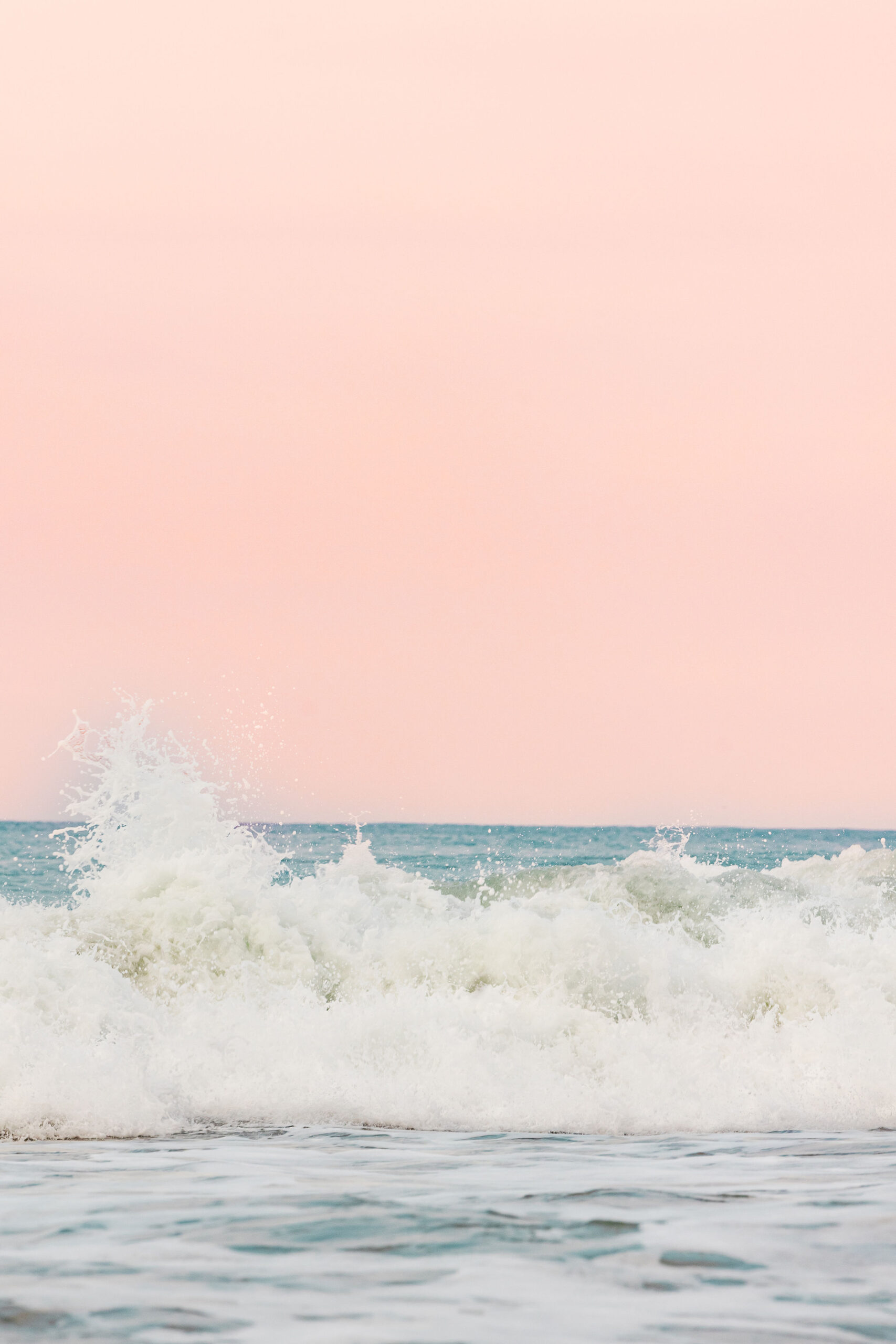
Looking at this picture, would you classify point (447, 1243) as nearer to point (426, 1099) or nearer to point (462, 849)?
point (426, 1099)

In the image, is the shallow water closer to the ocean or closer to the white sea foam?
the ocean

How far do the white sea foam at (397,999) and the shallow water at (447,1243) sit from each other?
1.11 meters

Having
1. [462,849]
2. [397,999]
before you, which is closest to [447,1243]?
[397,999]

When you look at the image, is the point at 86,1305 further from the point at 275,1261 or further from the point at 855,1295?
the point at 855,1295

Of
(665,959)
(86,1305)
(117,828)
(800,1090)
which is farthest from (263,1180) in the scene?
(117,828)

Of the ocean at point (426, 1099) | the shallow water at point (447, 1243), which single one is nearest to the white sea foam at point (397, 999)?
the ocean at point (426, 1099)

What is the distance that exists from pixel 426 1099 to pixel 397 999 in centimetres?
220

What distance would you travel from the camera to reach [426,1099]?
984 cm

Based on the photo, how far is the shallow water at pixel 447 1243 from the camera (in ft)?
16.1

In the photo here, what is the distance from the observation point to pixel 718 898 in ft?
56.4

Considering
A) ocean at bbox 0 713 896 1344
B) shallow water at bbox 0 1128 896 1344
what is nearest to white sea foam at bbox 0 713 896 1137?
ocean at bbox 0 713 896 1344

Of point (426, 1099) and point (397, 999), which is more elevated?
point (397, 999)

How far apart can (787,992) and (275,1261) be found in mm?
8029

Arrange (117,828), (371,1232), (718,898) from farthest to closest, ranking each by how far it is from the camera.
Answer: (718,898) → (117,828) → (371,1232)
